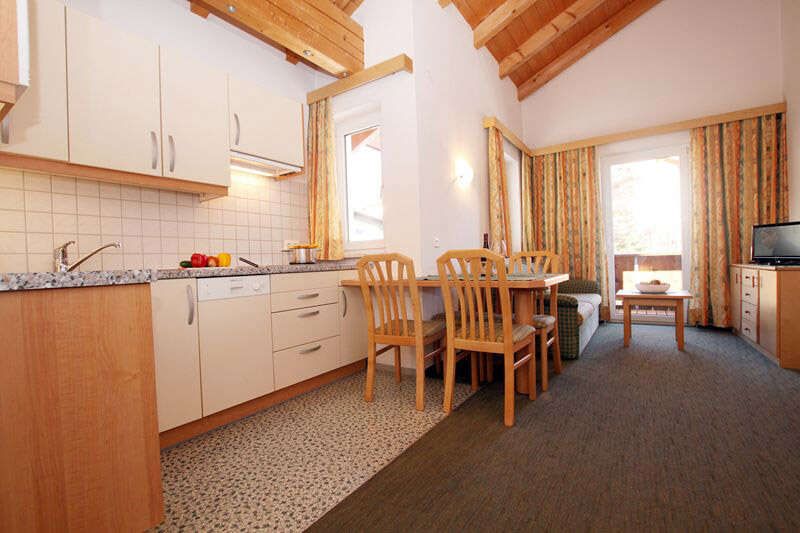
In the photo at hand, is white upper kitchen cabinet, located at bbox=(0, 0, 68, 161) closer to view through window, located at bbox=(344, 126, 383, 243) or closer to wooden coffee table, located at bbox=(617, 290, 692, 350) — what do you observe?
view through window, located at bbox=(344, 126, 383, 243)

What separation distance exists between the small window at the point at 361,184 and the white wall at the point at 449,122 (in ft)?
1.81

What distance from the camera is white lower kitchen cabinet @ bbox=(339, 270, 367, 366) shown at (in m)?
2.93

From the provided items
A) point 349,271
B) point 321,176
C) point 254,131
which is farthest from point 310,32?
point 349,271

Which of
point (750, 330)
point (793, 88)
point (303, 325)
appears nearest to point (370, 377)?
point (303, 325)

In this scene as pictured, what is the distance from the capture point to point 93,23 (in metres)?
1.97

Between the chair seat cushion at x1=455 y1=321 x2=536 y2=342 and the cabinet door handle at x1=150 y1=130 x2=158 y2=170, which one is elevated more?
the cabinet door handle at x1=150 y1=130 x2=158 y2=170

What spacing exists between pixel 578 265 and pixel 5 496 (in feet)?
18.1

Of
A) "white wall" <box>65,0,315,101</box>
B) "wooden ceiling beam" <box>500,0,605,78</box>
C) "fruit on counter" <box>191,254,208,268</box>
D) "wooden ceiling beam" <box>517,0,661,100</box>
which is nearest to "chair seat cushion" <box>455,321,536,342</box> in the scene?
"fruit on counter" <box>191,254,208,268</box>

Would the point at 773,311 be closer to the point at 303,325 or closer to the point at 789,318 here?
the point at 789,318

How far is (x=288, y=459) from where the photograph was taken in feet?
5.82

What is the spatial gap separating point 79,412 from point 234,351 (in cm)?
113

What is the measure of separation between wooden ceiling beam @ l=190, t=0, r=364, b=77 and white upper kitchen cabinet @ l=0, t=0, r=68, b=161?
88 centimetres

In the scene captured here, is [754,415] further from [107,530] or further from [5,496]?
[5,496]

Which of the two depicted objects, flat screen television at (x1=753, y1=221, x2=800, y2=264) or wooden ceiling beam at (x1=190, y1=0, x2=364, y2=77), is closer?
wooden ceiling beam at (x1=190, y1=0, x2=364, y2=77)
